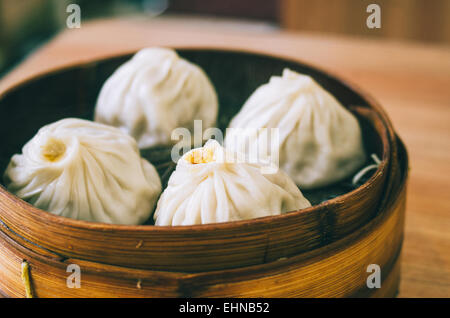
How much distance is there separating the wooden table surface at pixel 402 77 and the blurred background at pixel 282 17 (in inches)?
33.3

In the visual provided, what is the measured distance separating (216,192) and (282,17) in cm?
264

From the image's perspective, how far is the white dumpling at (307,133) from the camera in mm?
1208

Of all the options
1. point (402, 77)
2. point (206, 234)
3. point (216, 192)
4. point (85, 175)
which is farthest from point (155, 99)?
point (402, 77)

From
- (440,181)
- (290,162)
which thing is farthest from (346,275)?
(440,181)

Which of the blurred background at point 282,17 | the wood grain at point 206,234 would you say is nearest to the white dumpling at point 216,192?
the wood grain at point 206,234

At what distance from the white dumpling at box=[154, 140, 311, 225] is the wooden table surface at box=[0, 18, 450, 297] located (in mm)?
475

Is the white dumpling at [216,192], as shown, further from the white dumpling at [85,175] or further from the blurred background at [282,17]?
the blurred background at [282,17]

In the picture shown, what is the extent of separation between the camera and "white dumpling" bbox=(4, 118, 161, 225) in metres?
0.94

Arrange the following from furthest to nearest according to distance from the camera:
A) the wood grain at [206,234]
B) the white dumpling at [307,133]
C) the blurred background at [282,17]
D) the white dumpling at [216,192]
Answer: the blurred background at [282,17]
the white dumpling at [307,133]
the white dumpling at [216,192]
the wood grain at [206,234]

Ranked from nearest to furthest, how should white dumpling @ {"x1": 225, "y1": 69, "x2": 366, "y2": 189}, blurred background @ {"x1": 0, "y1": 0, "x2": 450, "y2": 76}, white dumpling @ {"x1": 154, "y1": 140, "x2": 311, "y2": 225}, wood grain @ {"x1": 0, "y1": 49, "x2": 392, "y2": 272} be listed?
wood grain @ {"x1": 0, "y1": 49, "x2": 392, "y2": 272}, white dumpling @ {"x1": 154, "y1": 140, "x2": 311, "y2": 225}, white dumpling @ {"x1": 225, "y1": 69, "x2": 366, "y2": 189}, blurred background @ {"x1": 0, "y1": 0, "x2": 450, "y2": 76}

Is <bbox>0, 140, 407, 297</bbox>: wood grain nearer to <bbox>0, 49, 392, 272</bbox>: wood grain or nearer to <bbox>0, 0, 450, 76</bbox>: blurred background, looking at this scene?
<bbox>0, 49, 392, 272</bbox>: wood grain

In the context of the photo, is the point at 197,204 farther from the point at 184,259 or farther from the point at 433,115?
the point at 433,115

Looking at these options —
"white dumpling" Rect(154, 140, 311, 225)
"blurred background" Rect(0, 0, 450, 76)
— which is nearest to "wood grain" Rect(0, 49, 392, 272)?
"white dumpling" Rect(154, 140, 311, 225)

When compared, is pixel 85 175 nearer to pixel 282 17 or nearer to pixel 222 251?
pixel 222 251
